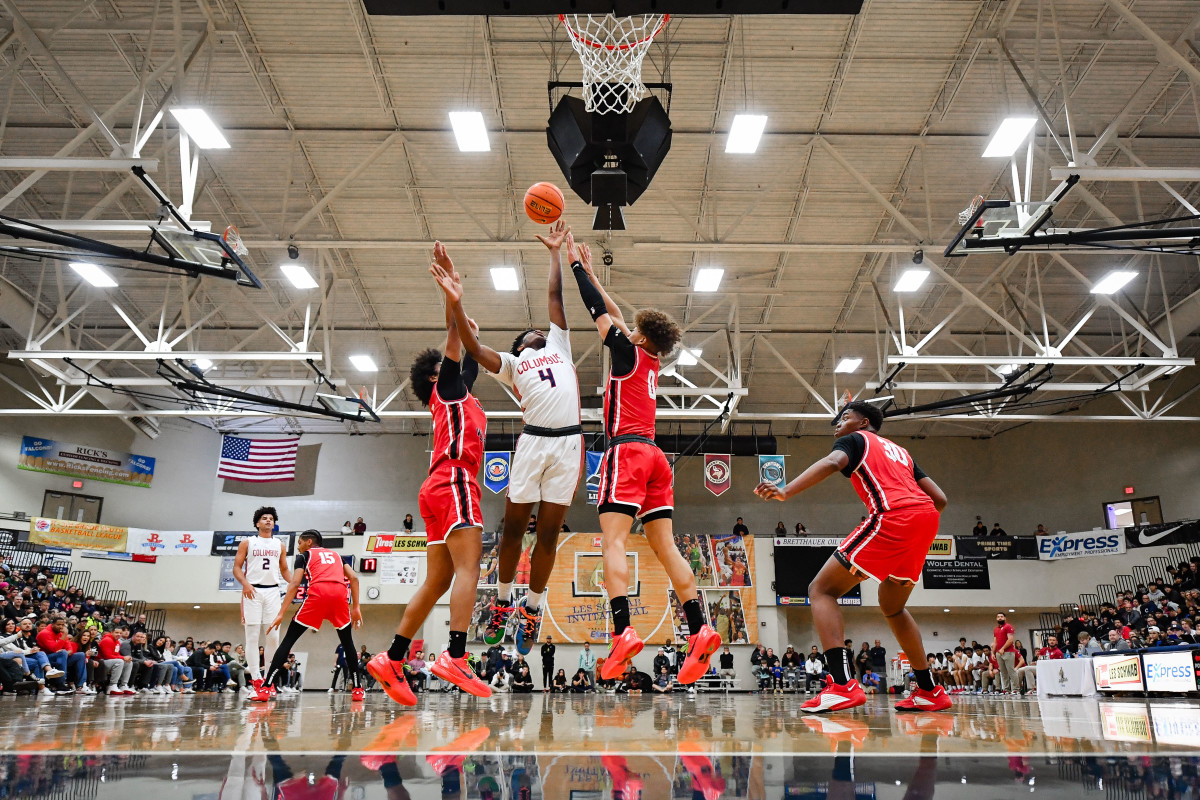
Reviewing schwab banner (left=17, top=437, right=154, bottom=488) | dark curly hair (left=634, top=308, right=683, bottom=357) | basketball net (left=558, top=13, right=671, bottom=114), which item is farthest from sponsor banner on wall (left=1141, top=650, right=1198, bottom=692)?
schwab banner (left=17, top=437, right=154, bottom=488)

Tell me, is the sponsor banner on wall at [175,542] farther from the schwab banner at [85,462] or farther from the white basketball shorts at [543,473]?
the white basketball shorts at [543,473]

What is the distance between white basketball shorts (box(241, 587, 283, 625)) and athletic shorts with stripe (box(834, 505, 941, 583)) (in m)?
5.94

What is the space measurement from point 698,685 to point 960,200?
12611 mm

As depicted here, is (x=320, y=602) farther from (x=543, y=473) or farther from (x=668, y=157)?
(x=668, y=157)

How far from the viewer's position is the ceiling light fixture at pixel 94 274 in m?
15.7

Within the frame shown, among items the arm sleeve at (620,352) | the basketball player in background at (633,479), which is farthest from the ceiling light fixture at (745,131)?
the arm sleeve at (620,352)

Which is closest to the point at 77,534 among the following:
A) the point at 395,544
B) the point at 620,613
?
the point at 395,544

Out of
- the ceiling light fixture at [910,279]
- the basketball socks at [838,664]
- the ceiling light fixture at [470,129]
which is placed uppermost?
the ceiling light fixture at [470,129]

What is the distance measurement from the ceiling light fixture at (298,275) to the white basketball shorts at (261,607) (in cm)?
779

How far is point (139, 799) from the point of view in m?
1.57

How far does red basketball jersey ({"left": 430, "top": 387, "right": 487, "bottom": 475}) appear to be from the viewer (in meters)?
4.60

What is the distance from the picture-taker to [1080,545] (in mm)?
22516

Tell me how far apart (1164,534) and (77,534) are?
2687 centimetres

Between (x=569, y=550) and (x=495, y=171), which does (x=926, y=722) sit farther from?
(x=569, y=550)
